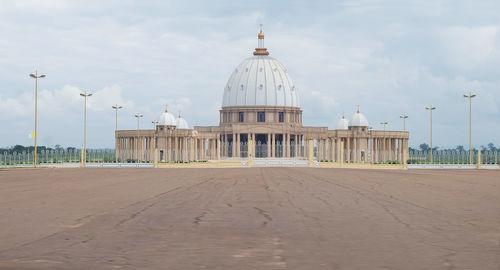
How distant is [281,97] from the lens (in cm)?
9481

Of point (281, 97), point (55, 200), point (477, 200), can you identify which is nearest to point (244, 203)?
point (55, 200)

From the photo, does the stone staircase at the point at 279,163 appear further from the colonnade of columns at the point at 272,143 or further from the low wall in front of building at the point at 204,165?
the colonnade of columns at the point at 272,143

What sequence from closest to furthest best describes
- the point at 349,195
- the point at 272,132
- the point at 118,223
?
the point at 118,223, the point at 349,195, the point at 272,132

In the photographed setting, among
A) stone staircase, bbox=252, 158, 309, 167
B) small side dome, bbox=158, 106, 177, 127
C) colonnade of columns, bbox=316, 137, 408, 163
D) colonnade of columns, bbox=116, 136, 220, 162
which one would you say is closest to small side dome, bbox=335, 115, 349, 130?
colonnade of columns, bbox=316, 137, 408, 163

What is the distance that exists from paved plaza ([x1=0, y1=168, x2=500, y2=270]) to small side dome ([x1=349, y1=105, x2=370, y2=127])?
224ft

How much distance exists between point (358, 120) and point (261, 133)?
44.1ft

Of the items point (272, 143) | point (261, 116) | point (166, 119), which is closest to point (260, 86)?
point (261, 116)

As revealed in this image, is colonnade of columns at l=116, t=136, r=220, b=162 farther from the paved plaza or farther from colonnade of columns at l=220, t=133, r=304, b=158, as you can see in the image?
the paved plaza

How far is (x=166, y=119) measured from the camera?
288ft

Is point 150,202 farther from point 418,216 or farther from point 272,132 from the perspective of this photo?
point 272,132

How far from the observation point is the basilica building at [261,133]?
81188 millimetres

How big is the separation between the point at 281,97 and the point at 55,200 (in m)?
77.5

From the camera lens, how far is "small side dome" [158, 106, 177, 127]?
8762cm

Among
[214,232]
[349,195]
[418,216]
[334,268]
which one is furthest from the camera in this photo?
[349,195]
